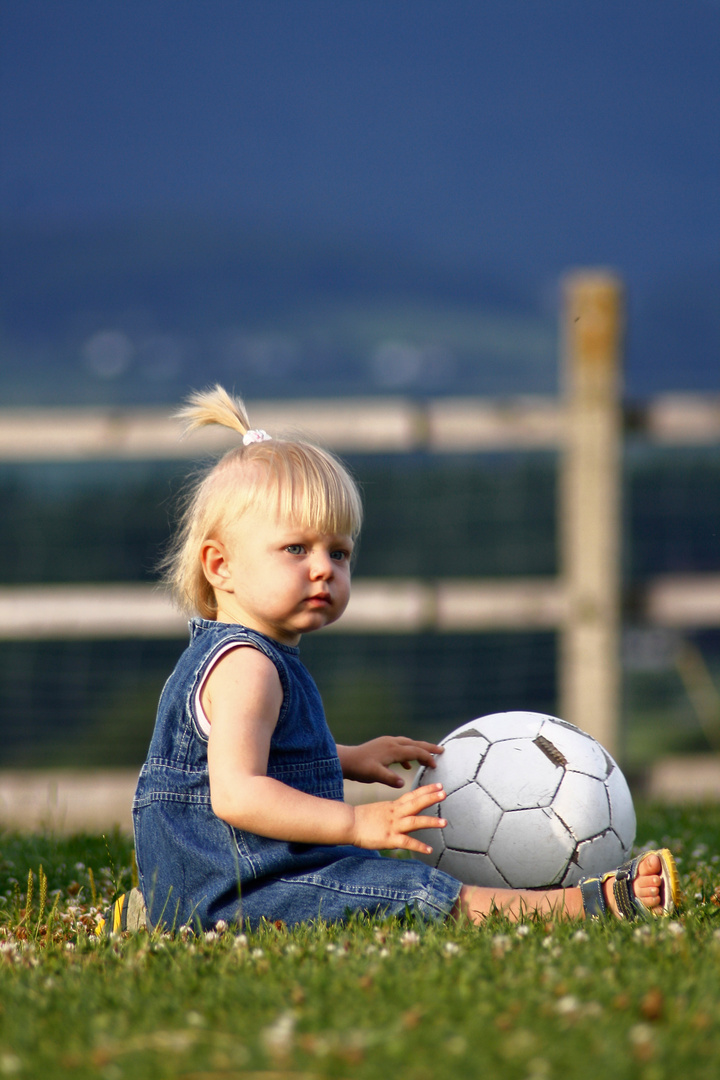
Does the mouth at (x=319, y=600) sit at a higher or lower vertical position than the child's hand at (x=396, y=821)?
higher

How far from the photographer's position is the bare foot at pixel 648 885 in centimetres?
293

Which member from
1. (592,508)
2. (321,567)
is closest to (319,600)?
(321,567)

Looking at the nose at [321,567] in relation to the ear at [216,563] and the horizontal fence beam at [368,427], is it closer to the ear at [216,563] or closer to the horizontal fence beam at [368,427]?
the ear at [216,563]

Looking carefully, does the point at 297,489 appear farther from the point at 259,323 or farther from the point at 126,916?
the point at 259,323

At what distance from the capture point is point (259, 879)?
3.04 meters

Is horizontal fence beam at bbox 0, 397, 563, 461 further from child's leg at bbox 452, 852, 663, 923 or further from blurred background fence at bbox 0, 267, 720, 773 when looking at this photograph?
child's leg at bbox 452, 852, 663, 923

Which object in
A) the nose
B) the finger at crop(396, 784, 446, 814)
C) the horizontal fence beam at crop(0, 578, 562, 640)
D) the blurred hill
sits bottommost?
the finger at crop(396, 784, 446, 814)

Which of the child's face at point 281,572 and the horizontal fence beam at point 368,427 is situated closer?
the child's face at point 281,572

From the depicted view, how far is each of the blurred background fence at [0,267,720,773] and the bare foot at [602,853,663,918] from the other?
187cm

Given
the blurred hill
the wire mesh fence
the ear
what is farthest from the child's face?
the blurred hill

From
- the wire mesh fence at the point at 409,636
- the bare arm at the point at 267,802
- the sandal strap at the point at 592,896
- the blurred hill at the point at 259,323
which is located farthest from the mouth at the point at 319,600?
the blurred hill at the point at 259,323

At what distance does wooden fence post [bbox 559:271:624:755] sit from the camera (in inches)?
250

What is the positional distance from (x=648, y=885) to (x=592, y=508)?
375cm

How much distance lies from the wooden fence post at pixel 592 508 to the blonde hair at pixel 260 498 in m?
3.31
